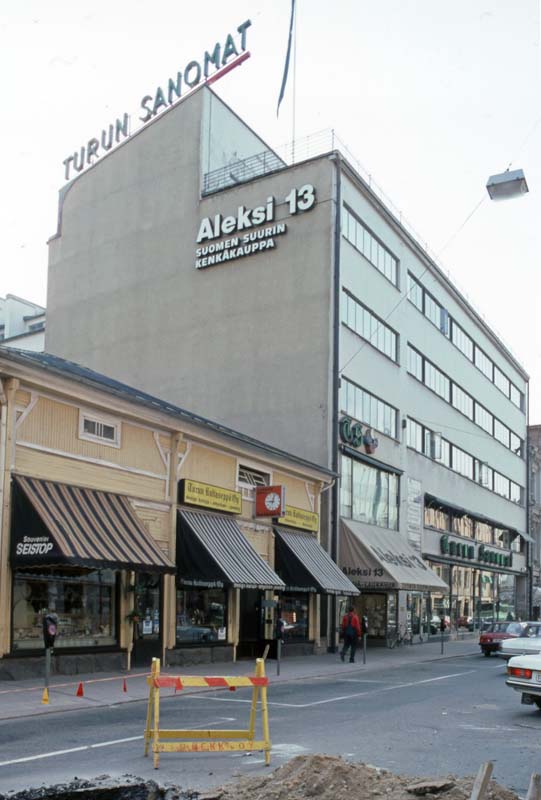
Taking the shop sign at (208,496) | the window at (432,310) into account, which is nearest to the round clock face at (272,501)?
the shop sign at (208,496)

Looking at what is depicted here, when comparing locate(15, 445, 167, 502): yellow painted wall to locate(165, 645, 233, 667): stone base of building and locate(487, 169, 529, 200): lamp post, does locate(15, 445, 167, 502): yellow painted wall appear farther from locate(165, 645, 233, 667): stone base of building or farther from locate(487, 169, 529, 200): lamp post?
locate(487, 169, 529, 200): lamp post

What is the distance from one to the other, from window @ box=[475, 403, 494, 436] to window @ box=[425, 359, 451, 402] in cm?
713

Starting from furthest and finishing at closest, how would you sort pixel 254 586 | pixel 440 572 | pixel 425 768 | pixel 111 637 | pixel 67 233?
pixel 440 572
pixel 67 233
pixel 254 586
pixel 111 637
pixel 425 768

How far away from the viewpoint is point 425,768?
9.95 meters

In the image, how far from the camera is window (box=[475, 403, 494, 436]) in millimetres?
56725

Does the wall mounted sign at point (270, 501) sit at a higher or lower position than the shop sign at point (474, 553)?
higher

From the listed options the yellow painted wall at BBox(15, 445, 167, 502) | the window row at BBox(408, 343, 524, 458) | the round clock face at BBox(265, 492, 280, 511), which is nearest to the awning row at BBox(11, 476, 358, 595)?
the yellow painted wall at BBox(15, 445, 167, 502)

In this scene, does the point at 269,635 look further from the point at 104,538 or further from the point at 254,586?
the point at 104,538

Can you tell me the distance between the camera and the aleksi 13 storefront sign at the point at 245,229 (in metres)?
36.1

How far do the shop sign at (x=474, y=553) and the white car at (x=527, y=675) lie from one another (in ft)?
105

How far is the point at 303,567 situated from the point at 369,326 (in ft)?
42.6

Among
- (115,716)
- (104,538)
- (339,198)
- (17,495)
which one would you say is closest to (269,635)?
(104,538)

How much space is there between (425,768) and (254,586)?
15.0m

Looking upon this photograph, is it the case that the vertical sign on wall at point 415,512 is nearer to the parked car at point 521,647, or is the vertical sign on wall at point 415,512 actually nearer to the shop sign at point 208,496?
the parked car at point 521,647
